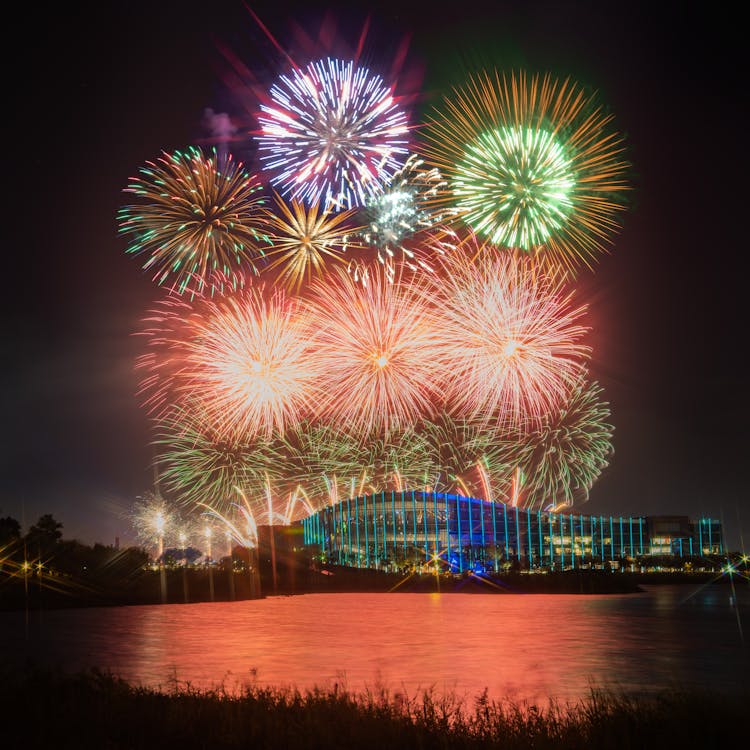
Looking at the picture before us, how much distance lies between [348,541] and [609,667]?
91481mm

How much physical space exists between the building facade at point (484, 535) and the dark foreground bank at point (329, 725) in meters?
88.4

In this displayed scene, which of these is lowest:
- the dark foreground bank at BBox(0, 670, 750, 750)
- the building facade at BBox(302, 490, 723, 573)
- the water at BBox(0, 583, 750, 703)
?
the building facade at BBox(302, 490, 723, 573)

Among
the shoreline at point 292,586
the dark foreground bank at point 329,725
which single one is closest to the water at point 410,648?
the dark foreground bank at point 329,725

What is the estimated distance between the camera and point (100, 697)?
38.4 ft

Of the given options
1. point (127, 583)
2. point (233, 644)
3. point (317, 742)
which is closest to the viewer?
point (317, 742)

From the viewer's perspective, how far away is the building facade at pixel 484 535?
327 feet

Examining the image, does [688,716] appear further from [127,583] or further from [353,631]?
[127,583]

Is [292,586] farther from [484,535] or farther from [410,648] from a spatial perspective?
[410,648]

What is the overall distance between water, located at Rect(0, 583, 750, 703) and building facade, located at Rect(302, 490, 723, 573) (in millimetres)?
61614

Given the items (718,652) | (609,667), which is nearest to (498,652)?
(609,667)

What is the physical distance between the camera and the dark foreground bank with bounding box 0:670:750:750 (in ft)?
29.9

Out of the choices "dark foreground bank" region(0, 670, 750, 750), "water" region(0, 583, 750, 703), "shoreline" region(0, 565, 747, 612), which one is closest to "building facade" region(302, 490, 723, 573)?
"shoreline" region(0, 565, 747, 612)

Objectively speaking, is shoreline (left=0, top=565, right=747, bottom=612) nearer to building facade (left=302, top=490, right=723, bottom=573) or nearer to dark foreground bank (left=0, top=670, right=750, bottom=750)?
building facade (left=302, top=490, right=723, bottom=573)

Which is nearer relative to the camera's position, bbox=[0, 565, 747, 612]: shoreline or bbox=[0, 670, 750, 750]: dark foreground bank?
bbox=[0, 670, 750, 750]: dark foreground bank
